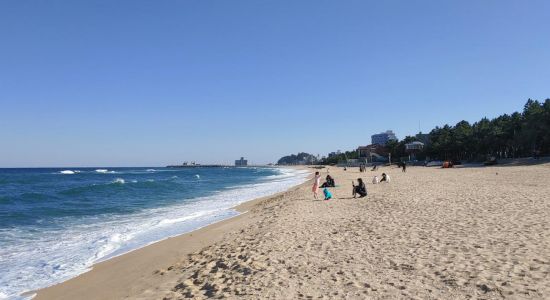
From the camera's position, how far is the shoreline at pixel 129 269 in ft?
26.4

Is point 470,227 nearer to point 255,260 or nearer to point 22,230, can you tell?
point 255,260

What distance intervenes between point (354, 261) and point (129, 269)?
5843 millimetres

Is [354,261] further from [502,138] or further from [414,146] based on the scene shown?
[414,146]

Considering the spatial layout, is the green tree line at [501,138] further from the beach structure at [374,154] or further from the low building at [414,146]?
the beach structure at [374,154]

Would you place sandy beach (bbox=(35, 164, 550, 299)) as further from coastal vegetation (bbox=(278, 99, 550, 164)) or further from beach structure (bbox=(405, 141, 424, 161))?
beach structure (bbox=(405, 141, 424, 161))

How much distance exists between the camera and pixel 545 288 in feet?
17.8

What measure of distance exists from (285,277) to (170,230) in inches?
358

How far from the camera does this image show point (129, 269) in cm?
965

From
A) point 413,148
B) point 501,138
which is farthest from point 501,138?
point 413,148

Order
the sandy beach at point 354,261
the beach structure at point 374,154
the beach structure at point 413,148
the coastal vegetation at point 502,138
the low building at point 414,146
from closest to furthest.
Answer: the sandy beach at point 354,261 → the coastal vegetation at point 502,138 → the beach structure at point 413,148 → the low building at point 414,146 → the beach structure at point 374,154

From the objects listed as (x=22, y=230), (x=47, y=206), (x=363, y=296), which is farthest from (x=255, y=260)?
(x=47, y=206)

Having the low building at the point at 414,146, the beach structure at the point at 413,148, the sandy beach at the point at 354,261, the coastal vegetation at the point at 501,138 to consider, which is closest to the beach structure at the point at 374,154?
the beach structure at the point at 413,148

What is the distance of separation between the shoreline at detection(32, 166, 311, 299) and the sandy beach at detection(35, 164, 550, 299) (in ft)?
0.11

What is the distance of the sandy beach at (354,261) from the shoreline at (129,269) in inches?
1.3
